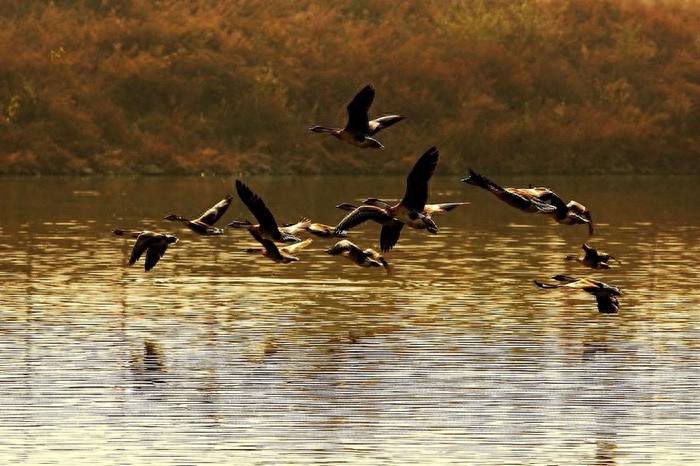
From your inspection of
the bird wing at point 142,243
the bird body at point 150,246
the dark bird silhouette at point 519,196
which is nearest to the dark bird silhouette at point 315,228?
the dark bird silhouette at point 519,196

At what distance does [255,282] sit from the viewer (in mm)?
58719

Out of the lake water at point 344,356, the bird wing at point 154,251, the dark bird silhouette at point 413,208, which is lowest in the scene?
the lake water at point 344,356

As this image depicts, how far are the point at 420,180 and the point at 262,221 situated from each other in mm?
3329

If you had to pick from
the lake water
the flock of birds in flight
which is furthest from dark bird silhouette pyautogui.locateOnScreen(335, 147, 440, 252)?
the lake water

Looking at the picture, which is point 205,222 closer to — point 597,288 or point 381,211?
point 381,211

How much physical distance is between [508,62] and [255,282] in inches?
3206

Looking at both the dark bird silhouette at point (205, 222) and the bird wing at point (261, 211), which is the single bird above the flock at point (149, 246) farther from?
the bird wing at point (261, 211)

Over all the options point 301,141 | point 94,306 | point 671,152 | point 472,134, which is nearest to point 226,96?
point 301,141

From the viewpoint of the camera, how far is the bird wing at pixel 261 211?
110ft

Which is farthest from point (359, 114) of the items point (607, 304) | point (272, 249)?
point (607, 304)

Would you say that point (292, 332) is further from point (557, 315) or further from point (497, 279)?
point (497, 279)

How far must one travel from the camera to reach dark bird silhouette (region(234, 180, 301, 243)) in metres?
33.4

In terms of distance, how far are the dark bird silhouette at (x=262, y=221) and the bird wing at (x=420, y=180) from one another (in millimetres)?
2563

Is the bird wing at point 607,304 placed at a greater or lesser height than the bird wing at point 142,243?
lesser
